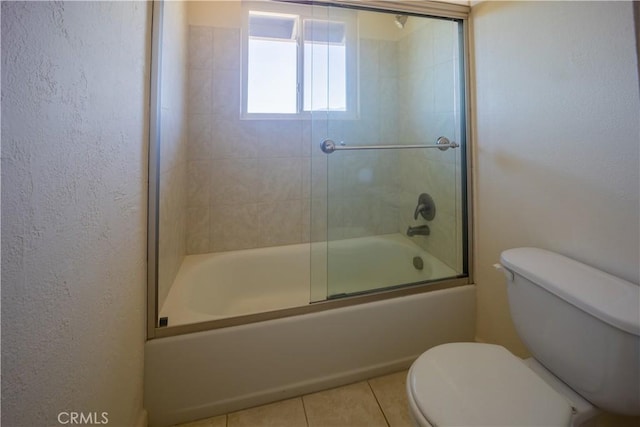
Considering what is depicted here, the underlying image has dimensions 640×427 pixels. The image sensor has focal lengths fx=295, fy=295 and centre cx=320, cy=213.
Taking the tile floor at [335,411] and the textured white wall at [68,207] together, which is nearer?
the textured white wall at [68,207]

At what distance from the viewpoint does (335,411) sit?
1.30 meters

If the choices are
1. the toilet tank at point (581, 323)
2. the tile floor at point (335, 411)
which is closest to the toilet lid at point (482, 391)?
the toilet tank at point (581, 323)

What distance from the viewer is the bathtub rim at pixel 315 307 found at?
1.22 metres

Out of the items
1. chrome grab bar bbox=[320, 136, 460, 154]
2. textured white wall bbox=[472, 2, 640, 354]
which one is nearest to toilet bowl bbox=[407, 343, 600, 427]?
textured white wall bbox=[472, 2, 640, 354]

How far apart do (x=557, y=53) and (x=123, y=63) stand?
Result: 1561 millimetres

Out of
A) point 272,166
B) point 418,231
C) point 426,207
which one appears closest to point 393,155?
point 426,207

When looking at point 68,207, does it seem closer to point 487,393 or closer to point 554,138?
point 487,393

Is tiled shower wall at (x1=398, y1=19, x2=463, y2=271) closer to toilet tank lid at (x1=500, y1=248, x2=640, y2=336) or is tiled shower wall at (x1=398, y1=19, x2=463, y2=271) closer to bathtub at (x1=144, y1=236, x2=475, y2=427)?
bathtub at (x1=144, y1=236, x2=475, y2=427)

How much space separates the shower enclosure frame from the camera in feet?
3.88

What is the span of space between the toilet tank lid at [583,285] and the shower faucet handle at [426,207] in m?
0.73

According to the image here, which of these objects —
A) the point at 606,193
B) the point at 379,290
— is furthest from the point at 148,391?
the point at 606,193

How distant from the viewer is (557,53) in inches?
45.1

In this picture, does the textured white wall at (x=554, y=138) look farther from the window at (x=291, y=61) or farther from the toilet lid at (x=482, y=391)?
the window at (x=291, y=61)

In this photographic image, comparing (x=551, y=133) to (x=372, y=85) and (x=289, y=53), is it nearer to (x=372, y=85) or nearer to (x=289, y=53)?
(x=372, y=85)
